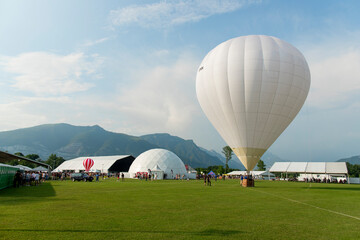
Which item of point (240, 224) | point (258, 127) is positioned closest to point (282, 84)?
point (258, 127)

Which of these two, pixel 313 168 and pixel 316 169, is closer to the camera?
pixel 316 169

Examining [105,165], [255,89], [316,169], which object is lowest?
[316,169]

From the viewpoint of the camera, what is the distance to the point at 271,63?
2609cm

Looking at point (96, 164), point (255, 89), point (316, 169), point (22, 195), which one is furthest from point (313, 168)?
point (22, 195)

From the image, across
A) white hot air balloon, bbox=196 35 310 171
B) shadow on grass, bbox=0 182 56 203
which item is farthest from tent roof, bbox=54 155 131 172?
shadow on grass, bbox=0 182 56 203

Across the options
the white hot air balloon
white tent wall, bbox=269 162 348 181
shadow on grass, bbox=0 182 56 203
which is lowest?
shadow on grass, bbox=0 182 56 203

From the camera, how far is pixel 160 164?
6344 centimetres

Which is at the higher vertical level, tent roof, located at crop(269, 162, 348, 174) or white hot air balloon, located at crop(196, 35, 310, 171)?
white hot air balloon, located at crop(196, 35, 310, 171)

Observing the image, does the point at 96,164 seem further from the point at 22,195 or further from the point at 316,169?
the point at 22,195

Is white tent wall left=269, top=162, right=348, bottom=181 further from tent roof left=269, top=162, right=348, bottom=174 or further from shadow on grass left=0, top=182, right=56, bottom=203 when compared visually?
shadow on grass left=0, top=182, right=56, bottom=203

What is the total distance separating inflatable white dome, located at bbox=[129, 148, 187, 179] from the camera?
62.7 meters

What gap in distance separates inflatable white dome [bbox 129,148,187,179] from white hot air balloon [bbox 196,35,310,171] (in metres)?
35.5

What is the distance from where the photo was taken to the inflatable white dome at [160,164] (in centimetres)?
6272

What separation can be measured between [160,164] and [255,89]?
41317mm
